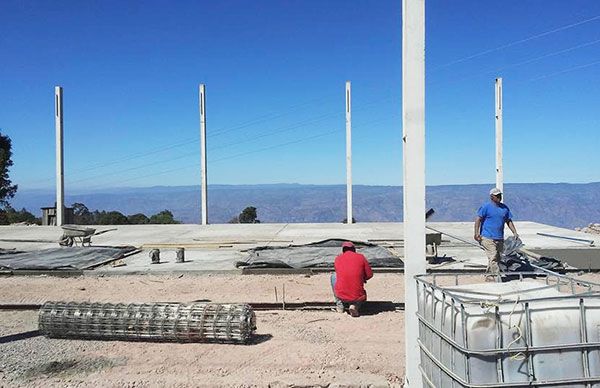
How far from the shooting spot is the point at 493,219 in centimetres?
887

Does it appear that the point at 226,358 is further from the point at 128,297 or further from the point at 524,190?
the point at 524,190

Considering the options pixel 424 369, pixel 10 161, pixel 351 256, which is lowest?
pixel 424 369

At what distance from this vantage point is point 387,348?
21.7ft

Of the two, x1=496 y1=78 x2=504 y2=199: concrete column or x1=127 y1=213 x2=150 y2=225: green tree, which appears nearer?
x1=496 y1=78 x2=504 y2=199: concrete column

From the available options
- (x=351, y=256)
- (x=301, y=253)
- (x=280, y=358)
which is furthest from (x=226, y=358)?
(x=301, y=253)

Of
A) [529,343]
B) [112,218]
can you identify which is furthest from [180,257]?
[112,218]

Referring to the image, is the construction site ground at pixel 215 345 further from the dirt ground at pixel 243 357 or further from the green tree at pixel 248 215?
the green tree at pixel 248 215

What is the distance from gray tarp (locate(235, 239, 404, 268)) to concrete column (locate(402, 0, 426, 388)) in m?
7.53

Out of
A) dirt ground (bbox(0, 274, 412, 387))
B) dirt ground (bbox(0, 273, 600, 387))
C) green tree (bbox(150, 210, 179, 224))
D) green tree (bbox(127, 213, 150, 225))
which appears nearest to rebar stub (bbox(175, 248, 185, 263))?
dirt ground (bbox(0, 273, 600, 387))

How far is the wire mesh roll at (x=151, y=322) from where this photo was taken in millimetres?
6871

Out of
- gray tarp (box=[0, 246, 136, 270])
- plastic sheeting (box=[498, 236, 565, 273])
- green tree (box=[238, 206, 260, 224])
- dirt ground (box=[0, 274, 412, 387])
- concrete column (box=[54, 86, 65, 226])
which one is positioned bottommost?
dirt ground (box=[0, 274, 412, 387])

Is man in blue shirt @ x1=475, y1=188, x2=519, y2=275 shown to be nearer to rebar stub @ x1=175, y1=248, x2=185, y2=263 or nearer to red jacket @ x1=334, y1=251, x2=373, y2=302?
red jacket @ x1=334, y1=251, x2=373, y2=302

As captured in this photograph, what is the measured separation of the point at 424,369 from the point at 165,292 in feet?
22.8

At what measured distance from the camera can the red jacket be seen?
8.14 meters
